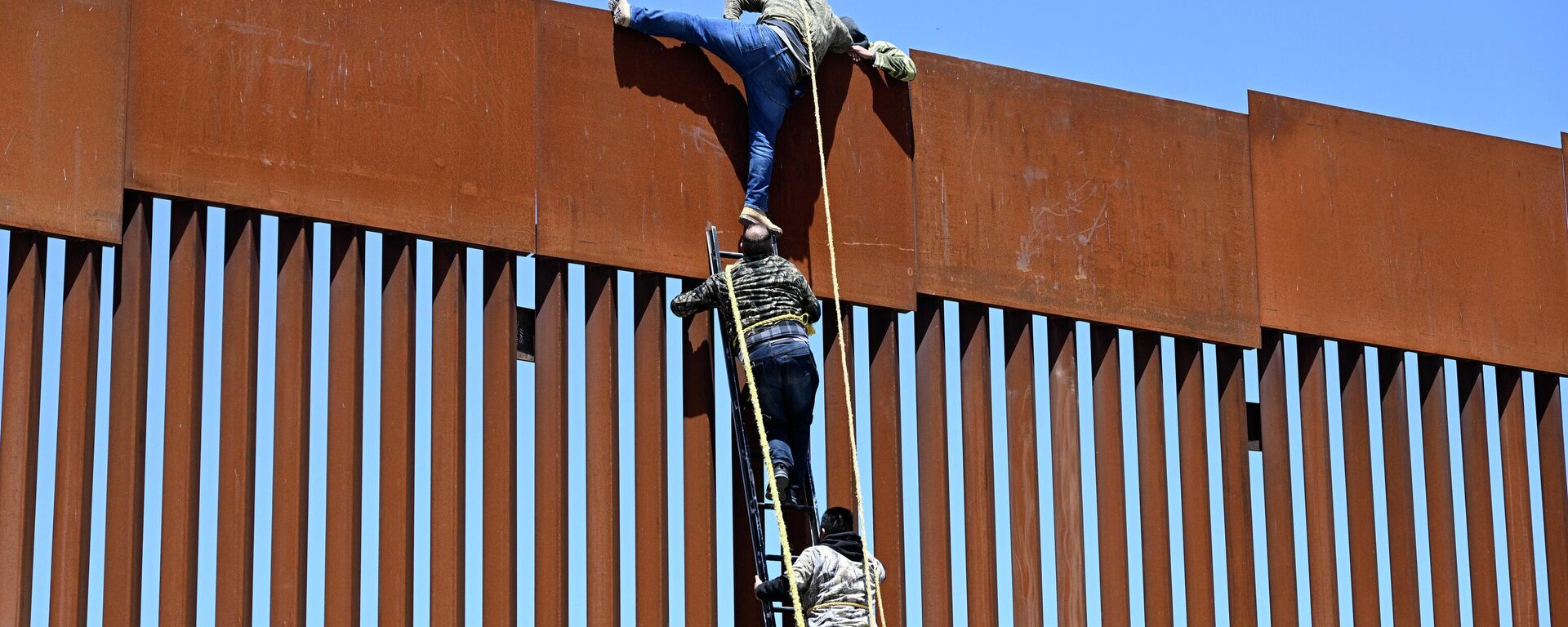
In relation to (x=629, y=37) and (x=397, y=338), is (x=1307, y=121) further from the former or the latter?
(x=397, y=338)

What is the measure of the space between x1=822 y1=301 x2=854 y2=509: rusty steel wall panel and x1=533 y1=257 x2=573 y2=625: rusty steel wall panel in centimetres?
75

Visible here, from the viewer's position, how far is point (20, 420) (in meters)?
12.7

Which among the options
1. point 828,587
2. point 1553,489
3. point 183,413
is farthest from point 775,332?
point 1553,489

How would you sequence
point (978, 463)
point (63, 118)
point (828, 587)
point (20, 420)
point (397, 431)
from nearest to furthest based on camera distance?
point (20, 420) → point (828, 587) → point (63, 118) → point (397, 431) → point (978, 463)

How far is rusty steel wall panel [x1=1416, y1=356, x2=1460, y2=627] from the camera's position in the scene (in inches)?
629

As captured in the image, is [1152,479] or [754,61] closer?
[754,61]

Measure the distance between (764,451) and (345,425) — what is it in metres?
2.22

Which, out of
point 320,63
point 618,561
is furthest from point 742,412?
point 320,63

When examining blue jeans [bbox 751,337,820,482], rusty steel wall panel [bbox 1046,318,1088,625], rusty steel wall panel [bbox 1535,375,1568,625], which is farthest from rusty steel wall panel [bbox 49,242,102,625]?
rusty steel wall panel [bbox 1535,375,1568,625]

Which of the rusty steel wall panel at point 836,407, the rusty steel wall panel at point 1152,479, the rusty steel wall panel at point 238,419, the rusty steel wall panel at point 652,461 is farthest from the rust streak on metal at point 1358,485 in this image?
the rusty steel wall panel at point 238,419

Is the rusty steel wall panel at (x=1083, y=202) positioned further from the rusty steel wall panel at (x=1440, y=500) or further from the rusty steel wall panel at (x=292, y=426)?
the rusty steel wall panel at (x=292, y=426)

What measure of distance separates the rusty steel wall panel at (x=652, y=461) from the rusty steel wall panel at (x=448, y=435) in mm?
1012

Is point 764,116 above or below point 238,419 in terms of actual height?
above

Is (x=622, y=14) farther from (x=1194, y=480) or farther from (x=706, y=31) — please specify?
(x=1194, y=480)
